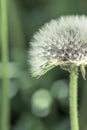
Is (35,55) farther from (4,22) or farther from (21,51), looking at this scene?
(21,51)

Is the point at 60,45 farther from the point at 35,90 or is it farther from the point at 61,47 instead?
the point at 35,90

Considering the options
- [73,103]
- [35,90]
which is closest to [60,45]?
[73,103]

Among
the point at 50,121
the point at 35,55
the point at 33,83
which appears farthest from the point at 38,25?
the point at 35,55

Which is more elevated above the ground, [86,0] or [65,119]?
[86,0]

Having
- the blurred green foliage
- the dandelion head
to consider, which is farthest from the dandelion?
the blurred green foliage

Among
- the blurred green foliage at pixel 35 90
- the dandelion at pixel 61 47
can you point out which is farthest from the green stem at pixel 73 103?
the blurred green foliage at pixel 35 90
